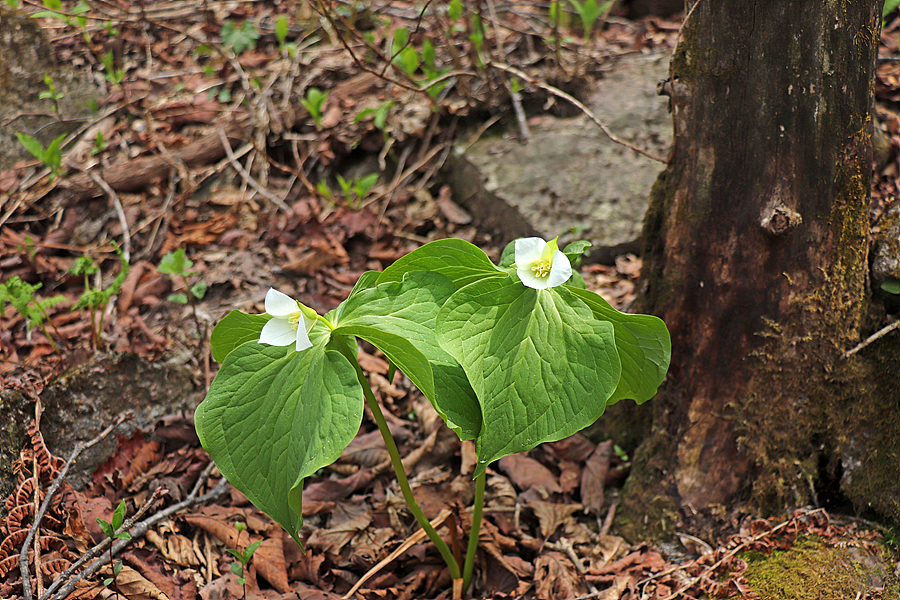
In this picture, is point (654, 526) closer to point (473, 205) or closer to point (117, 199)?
point (473, 205)

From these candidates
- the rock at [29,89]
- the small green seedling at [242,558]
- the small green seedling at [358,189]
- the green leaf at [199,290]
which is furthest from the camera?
the rock at [29,89]

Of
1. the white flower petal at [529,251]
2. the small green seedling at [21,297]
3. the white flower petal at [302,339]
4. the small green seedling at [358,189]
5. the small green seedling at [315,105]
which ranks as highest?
the white flower petal at [529,251]

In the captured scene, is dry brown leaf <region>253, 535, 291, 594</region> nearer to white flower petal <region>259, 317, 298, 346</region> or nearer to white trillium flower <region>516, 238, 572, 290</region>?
white flower petal <region>259, 317, 298, 346</region>

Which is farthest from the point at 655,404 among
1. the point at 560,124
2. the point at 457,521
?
the point at 560,124

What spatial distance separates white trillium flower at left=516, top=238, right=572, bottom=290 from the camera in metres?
1.11

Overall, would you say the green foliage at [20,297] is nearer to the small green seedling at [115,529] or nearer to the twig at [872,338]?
the small green seedling at [115,529]

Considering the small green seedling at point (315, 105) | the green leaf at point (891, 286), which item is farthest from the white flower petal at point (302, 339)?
the small green seedling at point (315, 105)

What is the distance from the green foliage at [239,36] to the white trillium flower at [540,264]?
3.27m

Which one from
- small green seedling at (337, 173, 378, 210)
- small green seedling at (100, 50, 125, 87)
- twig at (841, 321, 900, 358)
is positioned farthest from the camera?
small green seedling at (100, 50, 125, 87)

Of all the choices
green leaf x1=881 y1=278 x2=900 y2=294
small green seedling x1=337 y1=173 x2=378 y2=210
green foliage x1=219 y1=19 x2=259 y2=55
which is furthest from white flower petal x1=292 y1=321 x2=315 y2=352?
green foliage x1=219 y1=19 x2=259 y2=55

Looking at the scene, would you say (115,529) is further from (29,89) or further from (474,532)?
(29,89)

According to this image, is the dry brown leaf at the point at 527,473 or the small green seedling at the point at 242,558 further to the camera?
the dry brown leaf at the point at 527,473

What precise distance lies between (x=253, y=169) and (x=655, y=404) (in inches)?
91.6

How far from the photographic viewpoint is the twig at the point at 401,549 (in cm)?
158
